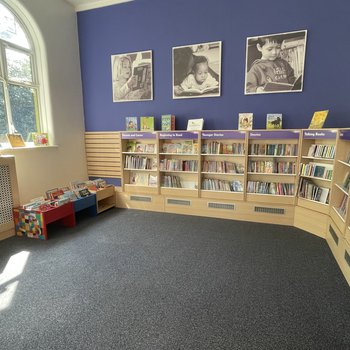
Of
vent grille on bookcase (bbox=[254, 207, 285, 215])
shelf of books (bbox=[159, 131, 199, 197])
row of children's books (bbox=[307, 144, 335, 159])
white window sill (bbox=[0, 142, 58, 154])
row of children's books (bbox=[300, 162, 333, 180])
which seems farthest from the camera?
shelf of books (bbox=[159, 131, 199, 197])

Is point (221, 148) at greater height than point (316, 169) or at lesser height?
greater

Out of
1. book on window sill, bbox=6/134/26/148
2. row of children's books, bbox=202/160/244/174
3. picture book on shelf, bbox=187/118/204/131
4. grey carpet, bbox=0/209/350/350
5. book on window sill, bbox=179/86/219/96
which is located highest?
book on window sill, bbox=179/86/219/96

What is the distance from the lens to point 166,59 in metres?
4.64

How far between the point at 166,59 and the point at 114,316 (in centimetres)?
435

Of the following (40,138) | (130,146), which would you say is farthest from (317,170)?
(40,138)

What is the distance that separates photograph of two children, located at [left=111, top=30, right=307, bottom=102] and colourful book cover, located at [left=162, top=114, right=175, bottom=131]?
16.9 inches

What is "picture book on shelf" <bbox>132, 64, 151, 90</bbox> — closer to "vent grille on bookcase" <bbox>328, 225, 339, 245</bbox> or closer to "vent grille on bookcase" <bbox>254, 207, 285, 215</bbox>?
"vent grille on bookcase" <bbox>254, 207, 285, 215</bbox>

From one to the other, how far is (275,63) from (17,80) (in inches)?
175

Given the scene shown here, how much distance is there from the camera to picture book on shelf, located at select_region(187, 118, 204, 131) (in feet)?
14.6

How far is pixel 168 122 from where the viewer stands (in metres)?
4.60

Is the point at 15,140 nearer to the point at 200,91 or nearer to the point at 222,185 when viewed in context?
the point at 200,91

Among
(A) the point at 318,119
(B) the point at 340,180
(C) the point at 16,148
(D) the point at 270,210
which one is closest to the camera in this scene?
(B) the point at 340,180

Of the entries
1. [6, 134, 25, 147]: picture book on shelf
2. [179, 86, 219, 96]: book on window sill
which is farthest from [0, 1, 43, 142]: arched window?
[179, 86, 219, 96]: book on window sill

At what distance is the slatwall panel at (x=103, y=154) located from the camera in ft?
17.1
